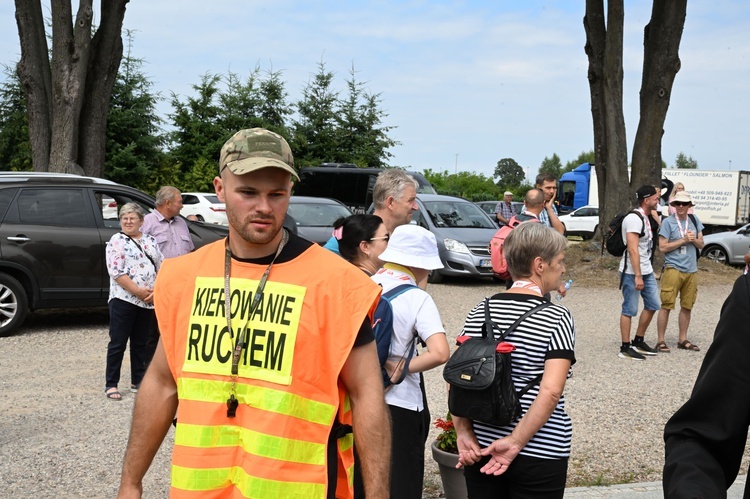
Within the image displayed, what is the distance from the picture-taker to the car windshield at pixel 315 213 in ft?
56.0

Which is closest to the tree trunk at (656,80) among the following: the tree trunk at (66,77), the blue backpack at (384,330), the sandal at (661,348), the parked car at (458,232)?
the parked car at (458,232)

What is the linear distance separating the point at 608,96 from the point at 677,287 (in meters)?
9.96

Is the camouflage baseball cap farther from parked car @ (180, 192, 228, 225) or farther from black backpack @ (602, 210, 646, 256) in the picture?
parked car @ (180, 192, 228, 225)

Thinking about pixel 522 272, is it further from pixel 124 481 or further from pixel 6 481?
pixel 6 481

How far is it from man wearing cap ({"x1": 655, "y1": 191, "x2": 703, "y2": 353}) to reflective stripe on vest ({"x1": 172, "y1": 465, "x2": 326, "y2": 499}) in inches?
333

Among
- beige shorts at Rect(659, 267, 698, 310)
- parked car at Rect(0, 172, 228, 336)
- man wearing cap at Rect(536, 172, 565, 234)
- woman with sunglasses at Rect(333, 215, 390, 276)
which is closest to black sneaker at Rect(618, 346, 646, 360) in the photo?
beige shorts at Rect(659, 267, 698, 310)

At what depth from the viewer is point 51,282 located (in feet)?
36.2

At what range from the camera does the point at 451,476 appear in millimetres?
4938

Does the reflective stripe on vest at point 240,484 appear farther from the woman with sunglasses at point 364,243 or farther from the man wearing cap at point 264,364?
the woman with sunglasses at point 364,243

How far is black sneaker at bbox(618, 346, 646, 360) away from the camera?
396 inches

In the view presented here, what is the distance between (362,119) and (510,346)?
3474cm

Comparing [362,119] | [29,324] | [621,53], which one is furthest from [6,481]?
[362,119]

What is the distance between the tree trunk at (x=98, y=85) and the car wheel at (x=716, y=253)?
53.3ft

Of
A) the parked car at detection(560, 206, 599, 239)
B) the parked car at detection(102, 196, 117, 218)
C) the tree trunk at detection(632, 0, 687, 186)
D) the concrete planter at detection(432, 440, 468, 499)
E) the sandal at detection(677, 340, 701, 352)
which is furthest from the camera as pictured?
the parked car at detection(560, 206, 599, 239)
